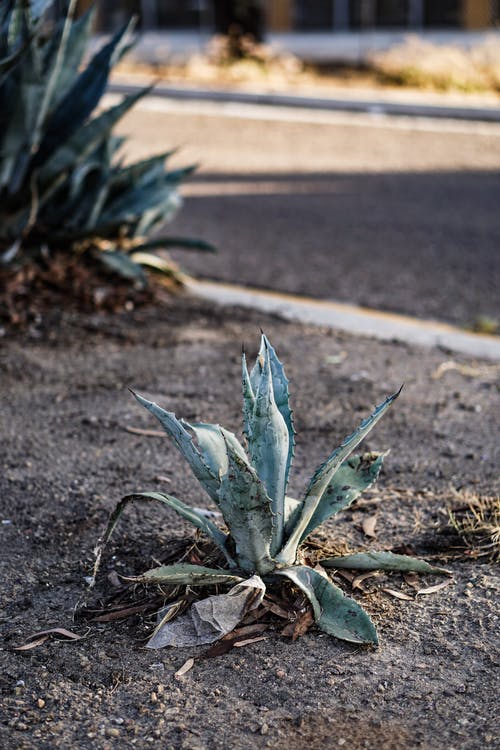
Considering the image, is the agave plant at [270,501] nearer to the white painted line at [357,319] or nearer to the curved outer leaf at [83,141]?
the white painted line at [357,319]

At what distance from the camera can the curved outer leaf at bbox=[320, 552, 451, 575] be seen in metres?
2.87

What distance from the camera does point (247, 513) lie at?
2.65 m

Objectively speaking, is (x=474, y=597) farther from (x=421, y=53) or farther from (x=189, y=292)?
(x=421, y=53)

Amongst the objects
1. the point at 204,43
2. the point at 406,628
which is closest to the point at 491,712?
the point at 406,628

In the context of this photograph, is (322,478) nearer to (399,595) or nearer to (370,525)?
(399,595)

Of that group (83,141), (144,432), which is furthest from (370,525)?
(83,141)

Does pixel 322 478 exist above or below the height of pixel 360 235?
above

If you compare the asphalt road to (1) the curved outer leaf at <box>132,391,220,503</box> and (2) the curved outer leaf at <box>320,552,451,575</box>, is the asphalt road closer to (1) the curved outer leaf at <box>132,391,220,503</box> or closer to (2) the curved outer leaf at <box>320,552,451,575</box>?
(2) the curved outer leaf at <box>320,552,451,575</box>

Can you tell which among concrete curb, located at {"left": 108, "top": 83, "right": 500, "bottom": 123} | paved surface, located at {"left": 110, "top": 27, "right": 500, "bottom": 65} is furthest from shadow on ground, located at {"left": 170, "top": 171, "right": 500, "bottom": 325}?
paved surface, located at {"left": 110, "top": 27, "right": 500, "bottom": 65}

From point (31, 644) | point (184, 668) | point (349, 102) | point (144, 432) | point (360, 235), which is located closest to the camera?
point (184, 668)

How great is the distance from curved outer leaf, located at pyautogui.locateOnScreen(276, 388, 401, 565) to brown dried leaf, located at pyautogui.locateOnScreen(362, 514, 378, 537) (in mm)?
409

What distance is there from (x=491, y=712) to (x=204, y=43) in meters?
22.5

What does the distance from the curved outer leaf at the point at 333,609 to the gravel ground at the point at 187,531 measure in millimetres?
41

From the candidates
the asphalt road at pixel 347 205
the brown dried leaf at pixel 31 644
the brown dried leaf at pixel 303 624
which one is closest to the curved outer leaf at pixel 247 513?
the brown dried leaf at pixel 303 624
